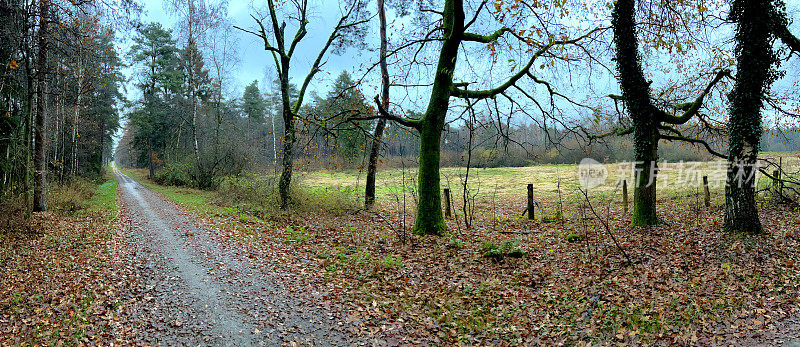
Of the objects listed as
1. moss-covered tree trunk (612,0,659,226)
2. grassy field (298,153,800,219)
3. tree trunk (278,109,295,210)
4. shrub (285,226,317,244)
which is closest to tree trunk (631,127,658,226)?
moss-covered tree trunk (612,0,659,226)

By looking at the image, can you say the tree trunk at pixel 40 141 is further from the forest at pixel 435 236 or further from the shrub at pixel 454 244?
the shrub at pixel 454 244

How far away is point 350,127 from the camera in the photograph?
1062 centimetres

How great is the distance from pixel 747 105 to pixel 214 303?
432 inches

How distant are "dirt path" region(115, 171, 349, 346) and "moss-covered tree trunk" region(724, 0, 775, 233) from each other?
877 cm

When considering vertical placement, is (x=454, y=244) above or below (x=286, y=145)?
below

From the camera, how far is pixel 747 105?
786 centimetres

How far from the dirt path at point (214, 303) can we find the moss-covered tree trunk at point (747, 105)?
877 cm

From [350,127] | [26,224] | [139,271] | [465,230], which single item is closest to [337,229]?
[350,127]

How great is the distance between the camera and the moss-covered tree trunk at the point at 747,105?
7805 mm

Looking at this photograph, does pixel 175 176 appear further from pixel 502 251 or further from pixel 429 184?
pixel 502 251

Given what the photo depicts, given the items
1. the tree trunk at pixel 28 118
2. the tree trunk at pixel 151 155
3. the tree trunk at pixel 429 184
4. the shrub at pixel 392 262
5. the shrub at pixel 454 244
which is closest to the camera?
the shrub at pixel 392 262

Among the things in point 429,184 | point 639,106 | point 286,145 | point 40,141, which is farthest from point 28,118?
point 639,106

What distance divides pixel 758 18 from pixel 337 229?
11.3 meters

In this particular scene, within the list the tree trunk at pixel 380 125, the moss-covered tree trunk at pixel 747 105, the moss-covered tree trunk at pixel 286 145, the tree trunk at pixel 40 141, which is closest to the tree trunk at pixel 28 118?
the tree trunk at pixel 40 141
